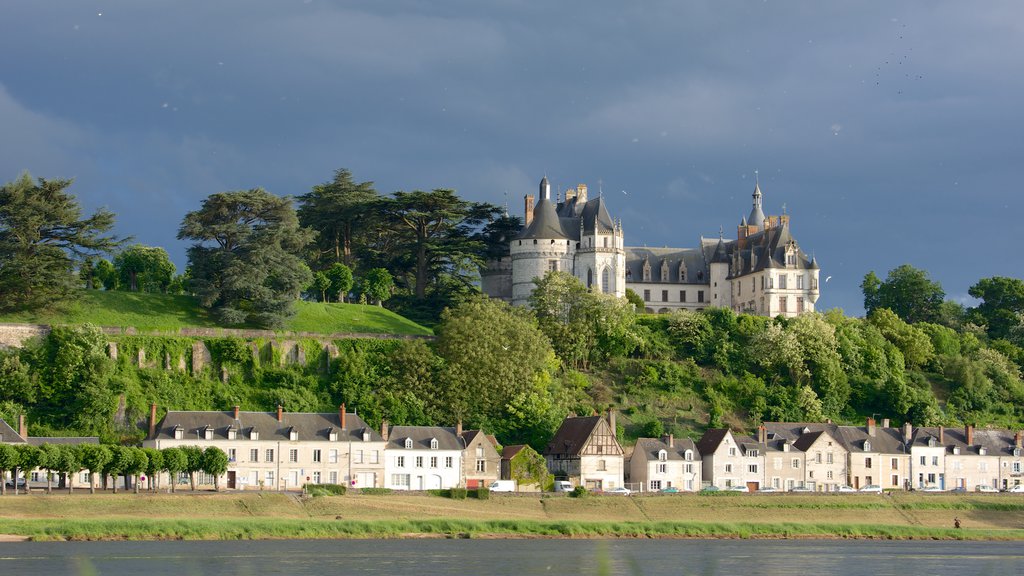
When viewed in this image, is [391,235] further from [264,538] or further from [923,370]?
[264,538]

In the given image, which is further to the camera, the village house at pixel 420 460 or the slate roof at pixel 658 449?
the slate roof at pixel 658 449

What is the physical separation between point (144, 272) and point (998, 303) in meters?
68.9

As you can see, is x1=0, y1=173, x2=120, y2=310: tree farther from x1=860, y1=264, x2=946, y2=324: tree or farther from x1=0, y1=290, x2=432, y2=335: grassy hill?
x1=860, y1=264, x2=946, y2=324: tree

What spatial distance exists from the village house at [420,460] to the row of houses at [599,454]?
0.06 m

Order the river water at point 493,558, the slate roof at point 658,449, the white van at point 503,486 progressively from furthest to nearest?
1. the slate roof at point 658,449
2. the white van at point 503,486
3. the river water at point 493,558

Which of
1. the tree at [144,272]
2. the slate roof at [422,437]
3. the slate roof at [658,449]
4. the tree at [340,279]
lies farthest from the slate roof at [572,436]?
the tree at [144,272]

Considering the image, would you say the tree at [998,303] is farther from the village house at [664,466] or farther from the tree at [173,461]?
the tree at [173,461]

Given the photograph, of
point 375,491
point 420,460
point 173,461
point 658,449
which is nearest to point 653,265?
point 658,449

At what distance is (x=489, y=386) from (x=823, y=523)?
22501 millimetres

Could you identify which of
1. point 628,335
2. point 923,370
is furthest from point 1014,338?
point 628,335

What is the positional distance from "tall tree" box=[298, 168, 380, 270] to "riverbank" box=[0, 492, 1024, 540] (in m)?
42.8

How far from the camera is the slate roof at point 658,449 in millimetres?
90438

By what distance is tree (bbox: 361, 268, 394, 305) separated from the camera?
111 metres

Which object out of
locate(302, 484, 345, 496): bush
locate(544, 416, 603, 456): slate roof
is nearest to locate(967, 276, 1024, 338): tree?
locate(544, 416, 603, 456): slate roof
